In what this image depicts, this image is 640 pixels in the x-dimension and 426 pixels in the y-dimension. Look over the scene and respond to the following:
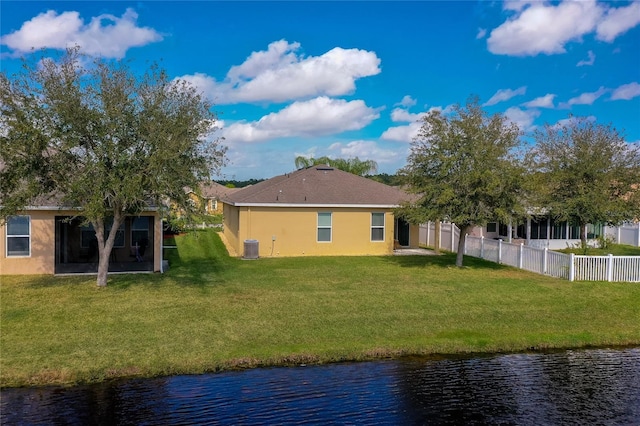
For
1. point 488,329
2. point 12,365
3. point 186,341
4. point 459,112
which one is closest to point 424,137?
point 459,112

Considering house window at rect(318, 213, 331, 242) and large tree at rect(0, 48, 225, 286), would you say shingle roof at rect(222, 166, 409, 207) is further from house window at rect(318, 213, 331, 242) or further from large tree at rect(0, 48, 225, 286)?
large tree at rect(0, 48, 225, 286)

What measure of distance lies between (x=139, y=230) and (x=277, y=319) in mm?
12566

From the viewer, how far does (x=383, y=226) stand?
A: 82.5ft

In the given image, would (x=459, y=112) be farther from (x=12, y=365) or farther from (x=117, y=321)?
(x=12, y=365)

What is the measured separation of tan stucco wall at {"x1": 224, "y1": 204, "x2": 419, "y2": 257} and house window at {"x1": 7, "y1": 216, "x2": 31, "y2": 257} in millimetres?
8800

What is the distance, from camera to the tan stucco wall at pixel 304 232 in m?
23.5

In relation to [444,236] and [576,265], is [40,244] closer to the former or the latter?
[576,265]

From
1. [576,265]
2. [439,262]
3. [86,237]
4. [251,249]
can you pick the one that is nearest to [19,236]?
[86,237]

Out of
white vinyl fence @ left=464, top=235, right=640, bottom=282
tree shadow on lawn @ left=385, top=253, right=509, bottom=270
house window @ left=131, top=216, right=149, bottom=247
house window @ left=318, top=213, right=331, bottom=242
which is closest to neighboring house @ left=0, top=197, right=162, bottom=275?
house window @ left=131, top=216, right=149, bottom=247

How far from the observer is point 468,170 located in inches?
752

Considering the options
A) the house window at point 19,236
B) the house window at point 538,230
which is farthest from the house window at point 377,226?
the house window at point 19,236

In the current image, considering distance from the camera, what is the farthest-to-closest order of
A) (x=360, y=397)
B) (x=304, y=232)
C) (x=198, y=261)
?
(x=304, y=232) < (x=198, y=261) < (x=360, y=397)

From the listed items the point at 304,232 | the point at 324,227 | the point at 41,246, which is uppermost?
the point at 324,227

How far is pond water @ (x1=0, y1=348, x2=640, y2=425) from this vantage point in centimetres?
768
